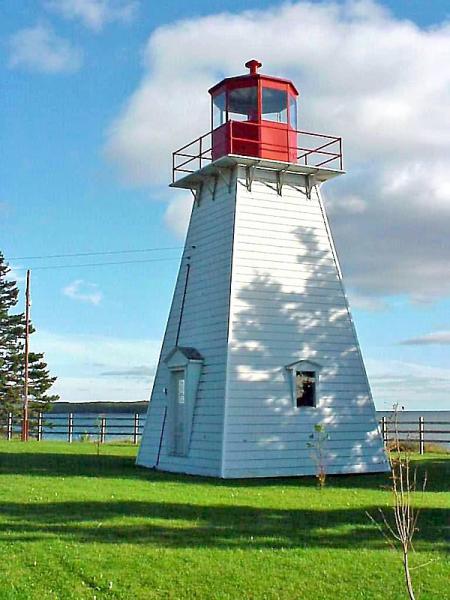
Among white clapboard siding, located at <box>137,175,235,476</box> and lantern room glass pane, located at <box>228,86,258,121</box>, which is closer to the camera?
white clapboard siding, located at <box>137,175,235,476</box>

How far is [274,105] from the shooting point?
61.9 feet

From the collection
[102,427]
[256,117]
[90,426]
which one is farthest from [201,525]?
[102,427]

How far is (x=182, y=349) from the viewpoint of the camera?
18500 mm

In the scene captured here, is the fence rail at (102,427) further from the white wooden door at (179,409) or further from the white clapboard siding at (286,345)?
the white wooden door at (179,409)

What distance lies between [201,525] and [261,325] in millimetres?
7560

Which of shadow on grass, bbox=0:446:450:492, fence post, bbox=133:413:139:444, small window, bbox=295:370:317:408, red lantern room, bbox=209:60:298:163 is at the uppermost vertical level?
red lantern room, bbox=209:60:298:163

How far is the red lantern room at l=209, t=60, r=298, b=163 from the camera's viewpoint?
18.6m

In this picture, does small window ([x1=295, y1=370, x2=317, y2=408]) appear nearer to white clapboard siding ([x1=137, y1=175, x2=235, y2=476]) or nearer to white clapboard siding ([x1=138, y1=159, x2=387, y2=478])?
white clapboard siding ([x1=138, y1=159, x2=387, y2=478])

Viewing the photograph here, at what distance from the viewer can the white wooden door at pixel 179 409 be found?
1866 cm

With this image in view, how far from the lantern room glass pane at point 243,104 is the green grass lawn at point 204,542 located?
8.34 metres

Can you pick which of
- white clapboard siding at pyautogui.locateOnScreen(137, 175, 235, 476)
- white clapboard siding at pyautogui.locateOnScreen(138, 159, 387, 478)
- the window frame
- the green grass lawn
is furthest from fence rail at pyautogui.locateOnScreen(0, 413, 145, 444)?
the green grass lawn

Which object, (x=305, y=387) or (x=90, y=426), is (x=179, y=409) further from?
(x=90, y=426)

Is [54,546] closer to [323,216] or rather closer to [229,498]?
[229,498]

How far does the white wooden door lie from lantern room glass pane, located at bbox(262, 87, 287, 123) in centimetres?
618
